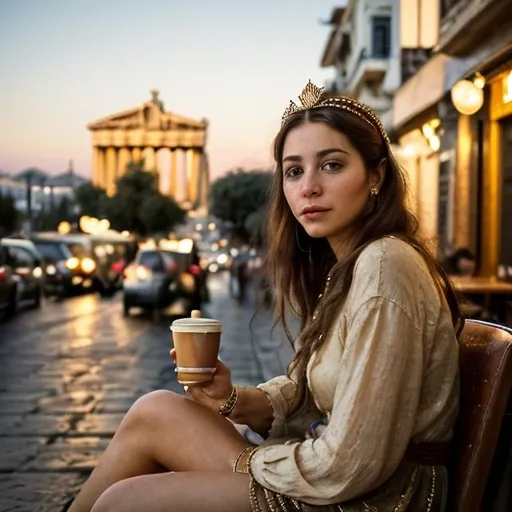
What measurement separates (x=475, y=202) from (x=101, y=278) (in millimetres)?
17540

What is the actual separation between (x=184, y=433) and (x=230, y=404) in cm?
29

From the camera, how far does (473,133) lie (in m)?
12.5

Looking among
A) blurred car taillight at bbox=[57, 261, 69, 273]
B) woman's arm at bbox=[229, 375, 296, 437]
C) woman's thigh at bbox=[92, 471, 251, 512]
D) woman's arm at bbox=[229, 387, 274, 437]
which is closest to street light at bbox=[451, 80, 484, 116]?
woman's arm at bbox=[229, 375, 296, 437]

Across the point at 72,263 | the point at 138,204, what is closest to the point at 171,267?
the point at 72,263

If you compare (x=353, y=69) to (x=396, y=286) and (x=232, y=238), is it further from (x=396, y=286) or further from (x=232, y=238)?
(x=396, y=286)

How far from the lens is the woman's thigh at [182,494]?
2.17 metres

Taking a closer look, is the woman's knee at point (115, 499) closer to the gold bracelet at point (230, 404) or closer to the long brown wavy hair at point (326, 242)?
the gold bracelet at point (230, 404)

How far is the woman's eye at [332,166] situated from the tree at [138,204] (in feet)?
257

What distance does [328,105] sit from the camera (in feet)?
8.05

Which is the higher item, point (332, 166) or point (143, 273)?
point (332, 166)

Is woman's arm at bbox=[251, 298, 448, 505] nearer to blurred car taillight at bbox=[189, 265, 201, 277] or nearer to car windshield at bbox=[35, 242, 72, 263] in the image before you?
blurred car taillight at bbox=[189, 265, 201, 277]

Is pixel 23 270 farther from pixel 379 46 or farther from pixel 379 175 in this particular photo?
pixel 379 46

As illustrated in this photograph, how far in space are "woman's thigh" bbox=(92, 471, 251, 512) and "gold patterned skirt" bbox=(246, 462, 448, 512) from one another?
0.04m

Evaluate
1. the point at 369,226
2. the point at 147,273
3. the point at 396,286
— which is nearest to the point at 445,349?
the point at 396,286
